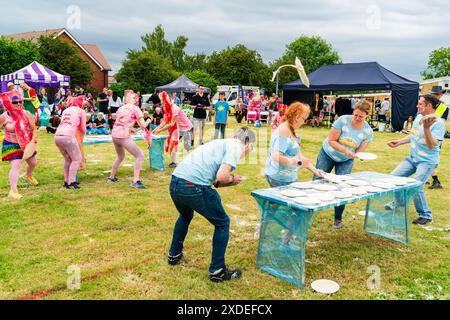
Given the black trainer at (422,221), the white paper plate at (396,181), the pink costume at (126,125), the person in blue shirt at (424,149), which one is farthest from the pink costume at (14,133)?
the black trainer at (422,221)

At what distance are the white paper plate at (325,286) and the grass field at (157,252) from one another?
2.8 inches

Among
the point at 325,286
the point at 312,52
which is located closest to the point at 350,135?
the point at 325,286

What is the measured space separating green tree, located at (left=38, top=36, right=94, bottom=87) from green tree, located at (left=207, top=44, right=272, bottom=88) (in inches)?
946

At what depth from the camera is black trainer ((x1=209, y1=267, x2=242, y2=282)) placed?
3.38m

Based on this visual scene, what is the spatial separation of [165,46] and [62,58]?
122ft

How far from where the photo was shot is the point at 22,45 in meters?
25.9

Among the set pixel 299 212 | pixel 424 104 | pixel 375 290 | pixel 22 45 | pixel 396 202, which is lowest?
pixel 375 290

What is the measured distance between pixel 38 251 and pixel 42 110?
1234 centimetres

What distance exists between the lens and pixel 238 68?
5072 cm

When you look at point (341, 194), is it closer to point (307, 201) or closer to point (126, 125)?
point (307, 201)

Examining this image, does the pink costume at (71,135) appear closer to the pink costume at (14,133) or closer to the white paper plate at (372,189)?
the pink costume at (14,133)

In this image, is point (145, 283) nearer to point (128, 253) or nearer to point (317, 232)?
point (128, 253)

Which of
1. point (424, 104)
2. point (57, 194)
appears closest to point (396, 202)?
point (424, 104)

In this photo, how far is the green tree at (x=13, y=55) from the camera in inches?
956
